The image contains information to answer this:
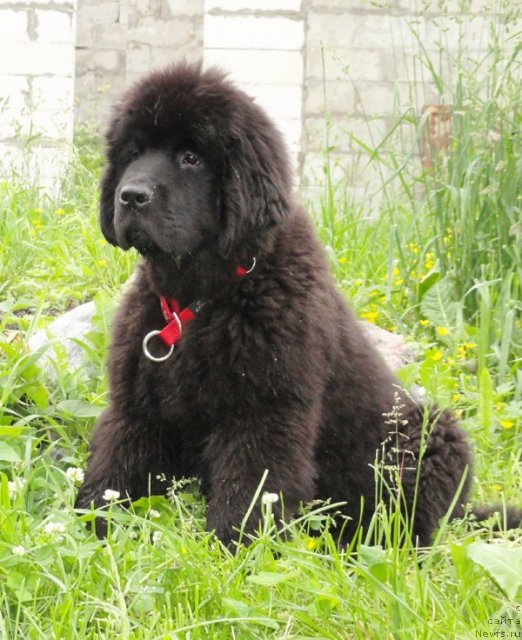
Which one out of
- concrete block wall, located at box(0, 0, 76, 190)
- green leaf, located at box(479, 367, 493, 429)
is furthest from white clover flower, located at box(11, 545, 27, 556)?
concrete block wall, located at box(0, 0, 76, 190)

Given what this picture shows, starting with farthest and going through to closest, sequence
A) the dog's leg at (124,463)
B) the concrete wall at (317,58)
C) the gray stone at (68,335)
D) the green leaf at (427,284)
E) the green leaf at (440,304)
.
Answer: the concrete wall at (317,58) < the green leaf at (427,284) < the green leaf at (440,304) < the gray stone at (68,335) < the dog's leg at (124,463)

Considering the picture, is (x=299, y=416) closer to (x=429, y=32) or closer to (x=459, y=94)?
(x=459, y=94)

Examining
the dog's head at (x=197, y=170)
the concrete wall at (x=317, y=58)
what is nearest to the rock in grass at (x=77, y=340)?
the dog's head at (x=197, y=170)

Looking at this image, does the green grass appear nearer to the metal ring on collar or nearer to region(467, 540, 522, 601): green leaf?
region(467, 540, 522, 601): green leaf

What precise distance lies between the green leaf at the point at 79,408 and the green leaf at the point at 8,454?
61 centimetres

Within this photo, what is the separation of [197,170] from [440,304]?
73.4 inches

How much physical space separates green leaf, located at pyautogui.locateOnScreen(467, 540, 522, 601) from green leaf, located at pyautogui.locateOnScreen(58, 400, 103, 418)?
1661mm

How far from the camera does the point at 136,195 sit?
9.75 ft

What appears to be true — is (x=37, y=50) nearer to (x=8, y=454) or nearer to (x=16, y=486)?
(x=8, y=454)

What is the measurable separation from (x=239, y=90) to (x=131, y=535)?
4.31 ft

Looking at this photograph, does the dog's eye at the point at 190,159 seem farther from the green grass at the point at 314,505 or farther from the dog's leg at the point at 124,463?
the green grass at the point at 314,505

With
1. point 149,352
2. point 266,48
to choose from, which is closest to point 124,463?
point 149,352

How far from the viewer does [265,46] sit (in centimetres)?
871

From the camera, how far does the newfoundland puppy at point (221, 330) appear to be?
3.00 metres
